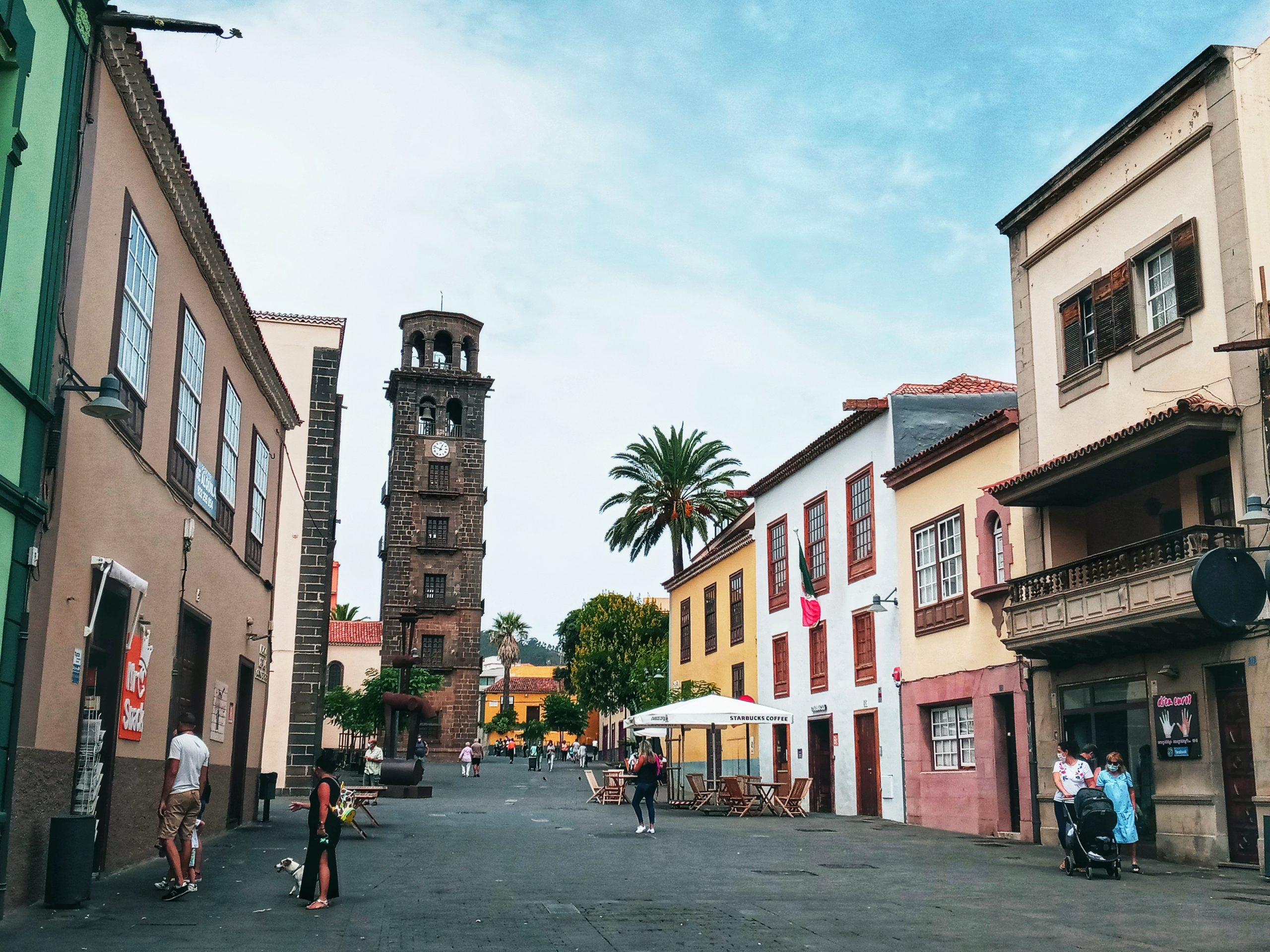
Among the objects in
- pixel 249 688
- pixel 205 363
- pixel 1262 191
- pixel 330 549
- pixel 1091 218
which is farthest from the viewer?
pixel 330 549

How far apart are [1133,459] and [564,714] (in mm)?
82435

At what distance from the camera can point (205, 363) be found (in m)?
17.9

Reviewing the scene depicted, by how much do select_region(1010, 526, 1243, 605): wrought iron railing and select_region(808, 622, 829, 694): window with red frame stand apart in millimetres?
11704

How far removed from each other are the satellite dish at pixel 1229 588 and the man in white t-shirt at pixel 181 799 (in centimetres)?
910

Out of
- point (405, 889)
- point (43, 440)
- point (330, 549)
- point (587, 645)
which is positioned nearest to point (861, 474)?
point (330, 549)

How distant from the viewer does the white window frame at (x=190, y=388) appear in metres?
16.4

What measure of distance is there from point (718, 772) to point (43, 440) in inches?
1266

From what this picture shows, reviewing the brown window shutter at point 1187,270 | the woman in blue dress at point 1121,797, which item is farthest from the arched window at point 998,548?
the woman in blue dress at point 1121,797

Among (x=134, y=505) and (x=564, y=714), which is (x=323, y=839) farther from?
(x=564, y=714)

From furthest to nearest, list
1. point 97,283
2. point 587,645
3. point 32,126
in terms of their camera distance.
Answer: point 587,645, point 97,283, point 32,126

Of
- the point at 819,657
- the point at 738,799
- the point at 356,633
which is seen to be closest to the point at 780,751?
the point at 819,657

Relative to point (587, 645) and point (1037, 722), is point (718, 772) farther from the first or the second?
point (587, 645)

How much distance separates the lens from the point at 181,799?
40.0ft

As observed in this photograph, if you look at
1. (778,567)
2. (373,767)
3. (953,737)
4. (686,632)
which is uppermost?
(778,567)
